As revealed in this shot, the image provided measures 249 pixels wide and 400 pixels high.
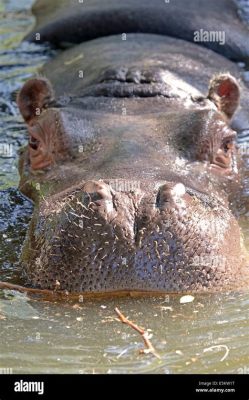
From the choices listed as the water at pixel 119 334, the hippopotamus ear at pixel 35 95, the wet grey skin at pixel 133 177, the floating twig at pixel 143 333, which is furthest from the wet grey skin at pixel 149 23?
the floating twig at pixel 143 333

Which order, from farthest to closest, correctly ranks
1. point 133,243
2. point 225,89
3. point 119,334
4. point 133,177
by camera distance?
point 225,89 < point 133,177 < point 133,243 < point 119,334

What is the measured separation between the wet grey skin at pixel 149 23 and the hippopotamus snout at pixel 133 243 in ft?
13.8

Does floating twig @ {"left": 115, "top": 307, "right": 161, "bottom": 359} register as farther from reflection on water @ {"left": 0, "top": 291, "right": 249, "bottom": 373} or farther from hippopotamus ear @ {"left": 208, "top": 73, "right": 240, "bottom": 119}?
hippopotamus ear @ {"left": 208, "top": 73, "right": 240, "bottom": 119}

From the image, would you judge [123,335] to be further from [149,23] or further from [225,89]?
[149,23]

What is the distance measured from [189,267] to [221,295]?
262 mm

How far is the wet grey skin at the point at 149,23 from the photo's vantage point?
27.9 feet

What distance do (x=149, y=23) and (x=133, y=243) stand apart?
4628mm

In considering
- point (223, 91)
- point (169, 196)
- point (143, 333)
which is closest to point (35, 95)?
point (223, 91)

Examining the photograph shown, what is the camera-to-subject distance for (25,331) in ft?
13.9

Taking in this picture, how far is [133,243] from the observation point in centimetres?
429

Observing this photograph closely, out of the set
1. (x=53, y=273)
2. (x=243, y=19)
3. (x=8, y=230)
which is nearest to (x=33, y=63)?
(x=243, y=19)

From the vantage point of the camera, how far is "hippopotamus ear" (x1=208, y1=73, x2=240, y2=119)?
6.31 metres

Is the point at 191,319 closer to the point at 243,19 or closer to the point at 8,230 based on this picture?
the point at 8,230

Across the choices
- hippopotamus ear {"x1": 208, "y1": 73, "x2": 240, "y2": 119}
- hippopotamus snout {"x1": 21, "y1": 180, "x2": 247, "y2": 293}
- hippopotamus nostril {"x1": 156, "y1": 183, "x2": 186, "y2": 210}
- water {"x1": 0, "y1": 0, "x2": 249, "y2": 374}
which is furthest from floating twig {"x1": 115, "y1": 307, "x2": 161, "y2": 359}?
hippopotamus ear {"x1": 208, "y1": 73, "x2": 240, "y2": 119}
